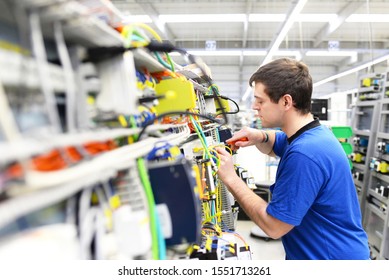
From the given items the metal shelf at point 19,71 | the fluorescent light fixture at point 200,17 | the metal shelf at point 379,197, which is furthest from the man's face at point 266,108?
the fluorescent light fixture at point 200,17

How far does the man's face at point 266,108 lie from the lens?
1.13 m

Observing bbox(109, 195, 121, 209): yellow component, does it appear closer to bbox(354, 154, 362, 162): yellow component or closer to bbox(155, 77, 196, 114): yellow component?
bbox(155, 77, 196, 114): yellow component

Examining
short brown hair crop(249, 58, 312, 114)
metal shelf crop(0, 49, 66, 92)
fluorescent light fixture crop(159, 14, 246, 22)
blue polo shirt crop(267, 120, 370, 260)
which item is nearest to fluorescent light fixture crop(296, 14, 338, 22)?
fluorescent light fixture crop(159, 14, 246, 22)

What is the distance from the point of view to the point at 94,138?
0.46 m

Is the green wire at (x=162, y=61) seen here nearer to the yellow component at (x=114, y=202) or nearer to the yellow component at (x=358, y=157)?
the yellow component at (x=114, y=202)

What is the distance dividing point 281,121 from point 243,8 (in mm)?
4546

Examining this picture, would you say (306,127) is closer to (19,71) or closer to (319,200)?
(319,200)

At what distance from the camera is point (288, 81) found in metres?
1.08

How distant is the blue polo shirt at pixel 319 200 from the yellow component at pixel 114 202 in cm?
61

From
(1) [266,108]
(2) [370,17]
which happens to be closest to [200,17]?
(2) [370,17]

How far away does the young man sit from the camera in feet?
3.12

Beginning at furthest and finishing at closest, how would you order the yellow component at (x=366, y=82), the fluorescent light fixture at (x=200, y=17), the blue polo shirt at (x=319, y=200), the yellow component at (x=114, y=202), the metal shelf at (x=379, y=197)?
the fluorescent light fixture at (x=200, y=17) → the yellow component at (x=366, y=82) → the metal shelf at (x=379, y=197) → the blue polo shirt at (x=319, y=200) → the yellow component at (x=114, y=202)

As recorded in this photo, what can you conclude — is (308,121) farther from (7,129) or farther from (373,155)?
(373,155)

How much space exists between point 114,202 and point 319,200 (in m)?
0.75
